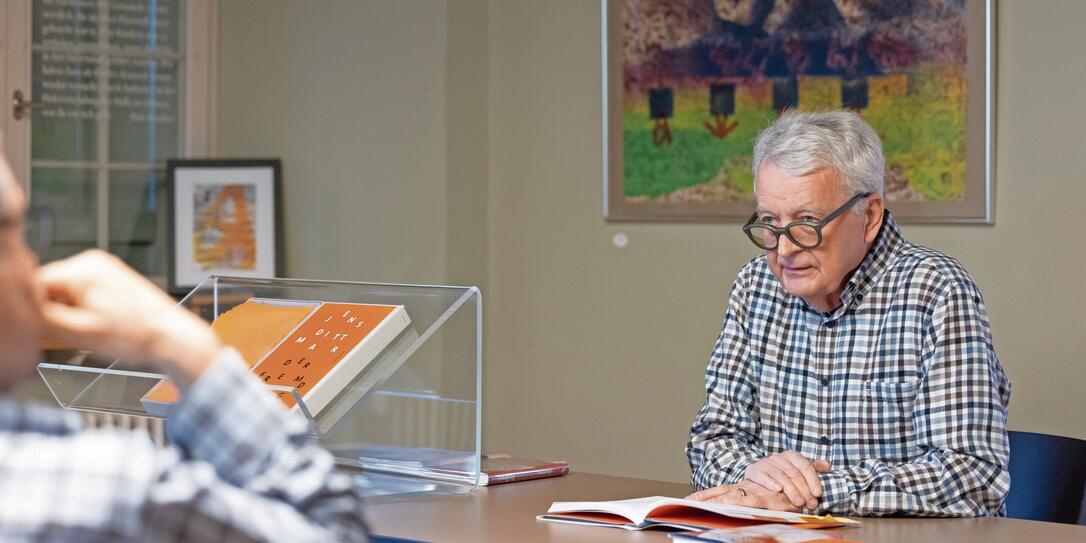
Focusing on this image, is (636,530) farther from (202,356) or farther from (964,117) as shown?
(964,117)

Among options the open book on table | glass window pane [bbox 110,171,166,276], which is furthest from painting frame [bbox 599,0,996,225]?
the open book on table

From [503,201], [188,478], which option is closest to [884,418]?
[188,478]

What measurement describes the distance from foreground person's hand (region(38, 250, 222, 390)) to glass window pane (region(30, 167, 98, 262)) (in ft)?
11.5

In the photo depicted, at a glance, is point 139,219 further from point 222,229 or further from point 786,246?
point 786,246

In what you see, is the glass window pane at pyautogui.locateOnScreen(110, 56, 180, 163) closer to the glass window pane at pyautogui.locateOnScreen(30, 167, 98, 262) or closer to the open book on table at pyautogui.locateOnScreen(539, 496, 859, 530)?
the glass window pane at pyautogui.locateOnScreen(30, 167, 98, 262)

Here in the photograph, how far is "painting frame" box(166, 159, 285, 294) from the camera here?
4.43m

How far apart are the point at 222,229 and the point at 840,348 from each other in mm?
2619

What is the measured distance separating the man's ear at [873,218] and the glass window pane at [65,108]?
2951mm

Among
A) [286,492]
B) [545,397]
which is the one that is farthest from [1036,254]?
[286,492]

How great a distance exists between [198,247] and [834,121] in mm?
2690

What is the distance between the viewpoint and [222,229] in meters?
4.44

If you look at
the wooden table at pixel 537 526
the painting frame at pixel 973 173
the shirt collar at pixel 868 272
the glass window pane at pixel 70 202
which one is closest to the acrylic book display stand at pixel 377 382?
the wooden table at pixel 537 526

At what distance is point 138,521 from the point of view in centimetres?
94

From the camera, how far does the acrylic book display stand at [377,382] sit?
2129 millimetres
